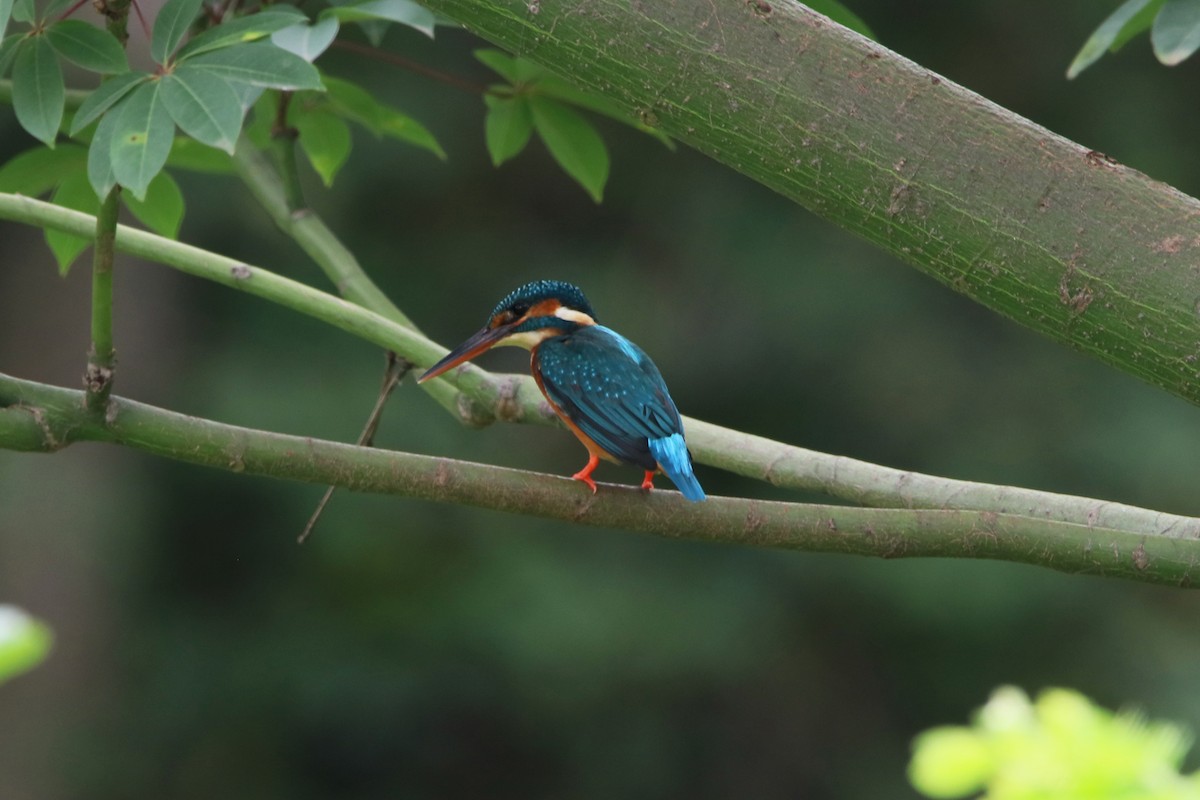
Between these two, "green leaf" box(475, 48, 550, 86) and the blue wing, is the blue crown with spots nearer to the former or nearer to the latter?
the blue wing

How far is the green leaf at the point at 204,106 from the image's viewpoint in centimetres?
134

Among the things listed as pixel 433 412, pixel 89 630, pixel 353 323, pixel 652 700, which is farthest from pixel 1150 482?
pixel 353 323

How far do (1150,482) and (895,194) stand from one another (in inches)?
188

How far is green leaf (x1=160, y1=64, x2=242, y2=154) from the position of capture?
4.40 ft

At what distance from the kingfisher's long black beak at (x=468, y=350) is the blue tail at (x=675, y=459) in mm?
247

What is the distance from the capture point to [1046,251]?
3.83 feet

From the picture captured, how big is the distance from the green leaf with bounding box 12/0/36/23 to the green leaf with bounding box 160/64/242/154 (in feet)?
0.46

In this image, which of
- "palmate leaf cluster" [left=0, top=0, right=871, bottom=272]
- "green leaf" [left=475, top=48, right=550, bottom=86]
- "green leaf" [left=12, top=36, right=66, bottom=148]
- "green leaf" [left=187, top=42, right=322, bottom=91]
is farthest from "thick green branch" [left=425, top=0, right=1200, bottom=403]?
"green leaf" [left=475, top=48, right=550, bottom=86]

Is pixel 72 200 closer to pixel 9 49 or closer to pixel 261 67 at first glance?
pixel 9 49

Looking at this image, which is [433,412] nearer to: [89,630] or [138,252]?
[89,630]

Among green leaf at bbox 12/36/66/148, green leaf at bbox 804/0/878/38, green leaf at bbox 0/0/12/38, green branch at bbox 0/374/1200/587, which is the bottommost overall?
green branch at bbox 0/374/1200/587

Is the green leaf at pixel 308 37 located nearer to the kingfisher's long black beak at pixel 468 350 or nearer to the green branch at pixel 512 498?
the kingfisher's long black beak at pixel 468 350

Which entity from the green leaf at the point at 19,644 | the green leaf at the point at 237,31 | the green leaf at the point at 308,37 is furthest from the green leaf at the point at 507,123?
the green leaf at the point at 19,644

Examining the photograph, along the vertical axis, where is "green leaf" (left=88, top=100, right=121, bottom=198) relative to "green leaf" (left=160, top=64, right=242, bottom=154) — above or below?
below
